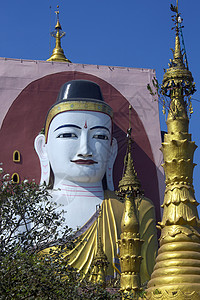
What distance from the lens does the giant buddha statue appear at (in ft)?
63.2

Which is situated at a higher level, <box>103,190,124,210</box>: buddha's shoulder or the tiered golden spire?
the tiered golden spire

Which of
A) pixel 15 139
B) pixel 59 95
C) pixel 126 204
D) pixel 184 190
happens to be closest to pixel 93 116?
pixel 59 95

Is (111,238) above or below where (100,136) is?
below

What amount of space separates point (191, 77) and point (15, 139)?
44.1 ft

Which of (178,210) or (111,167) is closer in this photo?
(178,210)

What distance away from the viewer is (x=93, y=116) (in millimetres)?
19750

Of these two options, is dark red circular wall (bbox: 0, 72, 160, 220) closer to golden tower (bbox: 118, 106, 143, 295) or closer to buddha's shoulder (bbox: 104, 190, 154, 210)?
buddha's shoulder (bbox: 104, 190, 154, 210)

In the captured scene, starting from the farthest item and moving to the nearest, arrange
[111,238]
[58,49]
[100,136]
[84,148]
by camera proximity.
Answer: [58,49] < [100,136] < [84,148] < [111,238]

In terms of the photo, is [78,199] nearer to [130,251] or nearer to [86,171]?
[86,171]

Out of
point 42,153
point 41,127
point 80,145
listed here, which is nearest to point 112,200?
point 80,145

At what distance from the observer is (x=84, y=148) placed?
1930 cm

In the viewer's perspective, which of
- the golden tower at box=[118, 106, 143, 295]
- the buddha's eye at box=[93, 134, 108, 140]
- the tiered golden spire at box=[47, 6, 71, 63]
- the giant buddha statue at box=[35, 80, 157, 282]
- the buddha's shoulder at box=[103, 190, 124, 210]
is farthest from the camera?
the tiered golden spire at box=[47, 6, 71, 63]

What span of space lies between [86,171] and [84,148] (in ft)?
2.67

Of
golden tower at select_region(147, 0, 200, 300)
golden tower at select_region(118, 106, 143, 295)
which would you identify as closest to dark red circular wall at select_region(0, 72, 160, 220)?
golden tower at select_region(118, 106, 143, 295)
